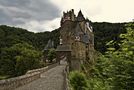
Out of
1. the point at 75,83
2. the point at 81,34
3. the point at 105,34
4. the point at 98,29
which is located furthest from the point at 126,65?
the point at 98,29

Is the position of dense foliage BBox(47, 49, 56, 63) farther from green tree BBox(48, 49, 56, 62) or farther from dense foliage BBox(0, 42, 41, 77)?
dense foliage BBox(0, 42, 41, 77)

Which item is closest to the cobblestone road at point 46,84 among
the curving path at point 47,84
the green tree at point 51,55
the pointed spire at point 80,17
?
the curving path at point 47,84

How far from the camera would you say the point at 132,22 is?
11.5 metres

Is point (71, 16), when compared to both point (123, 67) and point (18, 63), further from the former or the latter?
point (123, 67)

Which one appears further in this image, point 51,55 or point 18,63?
point 51,55

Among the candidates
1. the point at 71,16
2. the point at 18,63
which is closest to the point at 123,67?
the point at 18,63

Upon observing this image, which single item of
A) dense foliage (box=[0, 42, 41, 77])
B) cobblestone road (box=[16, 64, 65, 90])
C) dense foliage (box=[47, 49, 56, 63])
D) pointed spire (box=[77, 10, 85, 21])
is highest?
pointed spire (box=[77, 10, 85, 21])

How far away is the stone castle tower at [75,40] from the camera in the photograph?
274 ft

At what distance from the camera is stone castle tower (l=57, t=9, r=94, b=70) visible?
83619 mm

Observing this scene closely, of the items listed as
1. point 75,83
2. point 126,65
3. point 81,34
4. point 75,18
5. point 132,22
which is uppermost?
point 75,18

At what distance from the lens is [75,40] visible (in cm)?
8969

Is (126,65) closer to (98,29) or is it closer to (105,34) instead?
(105,34)

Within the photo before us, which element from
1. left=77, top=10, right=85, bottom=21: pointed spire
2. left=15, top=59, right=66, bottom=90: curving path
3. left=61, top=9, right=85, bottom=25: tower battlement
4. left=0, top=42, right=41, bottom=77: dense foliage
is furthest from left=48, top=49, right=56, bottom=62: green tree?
left=15, top=59, right=66, bottom=90: curving path

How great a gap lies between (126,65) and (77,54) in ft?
243
